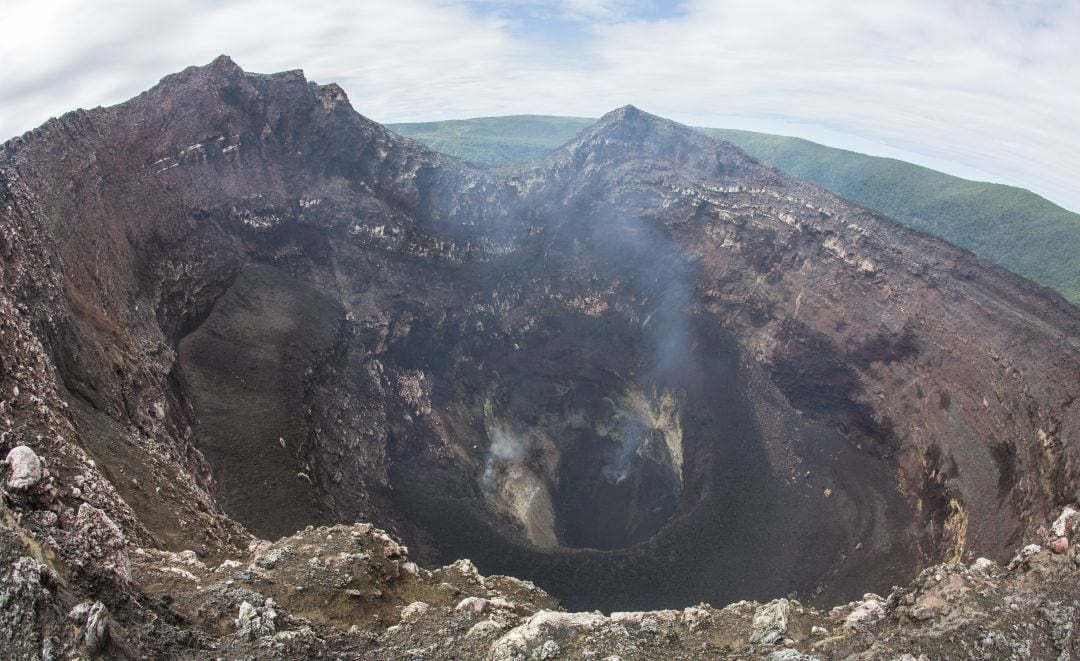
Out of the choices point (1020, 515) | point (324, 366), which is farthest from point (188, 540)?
point (1020, 515)

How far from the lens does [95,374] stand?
60.7 feet

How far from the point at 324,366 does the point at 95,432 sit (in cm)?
1788

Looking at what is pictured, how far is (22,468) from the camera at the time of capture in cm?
963

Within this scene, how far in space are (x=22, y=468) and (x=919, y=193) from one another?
6013 inches

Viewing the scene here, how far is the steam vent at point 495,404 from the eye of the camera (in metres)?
11.6

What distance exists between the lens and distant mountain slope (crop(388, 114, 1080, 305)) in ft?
322

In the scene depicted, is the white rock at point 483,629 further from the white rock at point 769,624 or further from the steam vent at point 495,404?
the white rock at point 769,624

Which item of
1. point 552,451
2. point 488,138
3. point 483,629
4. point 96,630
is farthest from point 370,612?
point 488,138

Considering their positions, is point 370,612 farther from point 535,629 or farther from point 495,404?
point 495,404

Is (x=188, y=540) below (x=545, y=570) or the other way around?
the other way around

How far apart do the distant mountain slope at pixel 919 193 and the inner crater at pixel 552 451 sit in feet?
213

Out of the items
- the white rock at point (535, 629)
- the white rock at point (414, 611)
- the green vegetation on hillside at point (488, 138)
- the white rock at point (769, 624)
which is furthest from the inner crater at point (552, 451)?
the green vegetation on hillside at point (488, 138)

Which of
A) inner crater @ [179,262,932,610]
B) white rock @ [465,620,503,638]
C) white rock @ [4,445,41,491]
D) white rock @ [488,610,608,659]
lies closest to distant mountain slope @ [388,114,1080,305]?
inner crater @ [179,262,932,610]

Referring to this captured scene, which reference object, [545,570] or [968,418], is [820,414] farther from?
[545,570]
